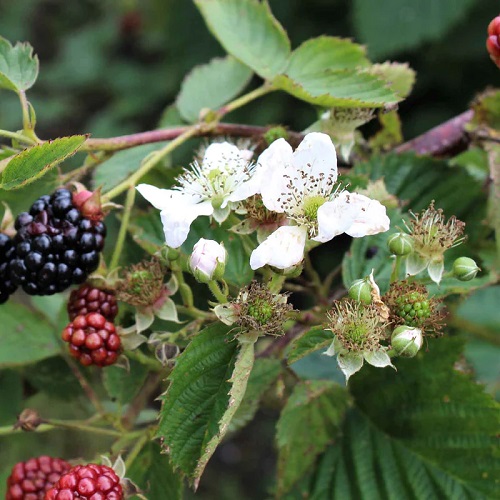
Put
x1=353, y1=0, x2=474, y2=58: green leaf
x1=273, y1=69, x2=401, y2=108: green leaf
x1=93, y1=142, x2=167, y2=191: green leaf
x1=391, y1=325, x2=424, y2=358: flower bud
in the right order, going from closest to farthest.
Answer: x1=391, y1=325, x2=424, y2=358: flower bud < x1=273, y1=69, x2=401, y2=108: green leaf < x1=93, y1=142, x2=167, y2=191: green leaf < x1=353, y1=0, x2=474, y2=58: green leaf

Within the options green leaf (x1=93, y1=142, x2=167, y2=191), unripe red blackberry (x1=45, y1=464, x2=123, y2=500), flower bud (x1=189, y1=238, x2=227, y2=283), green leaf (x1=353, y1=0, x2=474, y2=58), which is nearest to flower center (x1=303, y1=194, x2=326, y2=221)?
flower bud (x1=189, y1=238, x2=227, y2=283)

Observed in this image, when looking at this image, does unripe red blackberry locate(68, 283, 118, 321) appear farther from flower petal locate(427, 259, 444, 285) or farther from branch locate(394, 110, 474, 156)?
branch locate(394, 110, 474, 156)

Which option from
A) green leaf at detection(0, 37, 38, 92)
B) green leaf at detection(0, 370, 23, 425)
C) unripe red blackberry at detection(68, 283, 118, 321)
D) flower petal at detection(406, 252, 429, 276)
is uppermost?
green leaf at detection(0, 37, 38, 92)

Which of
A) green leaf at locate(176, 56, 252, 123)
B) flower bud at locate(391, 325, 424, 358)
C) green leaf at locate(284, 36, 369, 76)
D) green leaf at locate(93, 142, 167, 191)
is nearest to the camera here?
flower bud at locate(391, 325, 424, 358)

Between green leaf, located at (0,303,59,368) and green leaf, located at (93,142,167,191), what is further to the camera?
green leaf, located at (0,303,59,368)

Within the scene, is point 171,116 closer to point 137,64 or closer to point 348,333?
point 348,333

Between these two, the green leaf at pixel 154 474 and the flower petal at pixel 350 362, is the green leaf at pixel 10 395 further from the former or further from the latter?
the flower petal at pixel 350 362

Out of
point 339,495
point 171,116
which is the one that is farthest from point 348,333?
point 171,116
